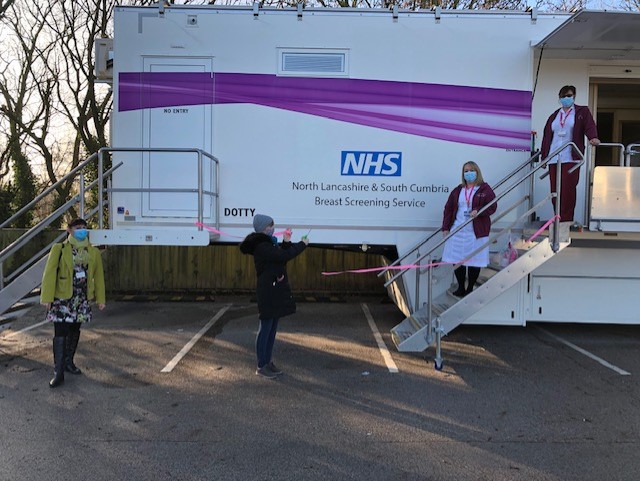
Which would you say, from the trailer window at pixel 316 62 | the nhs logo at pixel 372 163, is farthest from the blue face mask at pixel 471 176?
the trailer window at pixel 316 62

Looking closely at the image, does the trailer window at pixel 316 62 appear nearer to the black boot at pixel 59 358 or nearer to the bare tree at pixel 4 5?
the black boot at pixel 59 358

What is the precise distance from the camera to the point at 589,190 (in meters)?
5.52

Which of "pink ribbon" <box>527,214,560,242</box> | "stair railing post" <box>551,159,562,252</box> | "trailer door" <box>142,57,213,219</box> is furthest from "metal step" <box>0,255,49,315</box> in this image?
"stair railing post" <box>551,159,562,252</box>

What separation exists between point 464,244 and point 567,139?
1592 mm

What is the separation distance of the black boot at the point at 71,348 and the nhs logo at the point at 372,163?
3421 mm

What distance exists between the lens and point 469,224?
549 cm

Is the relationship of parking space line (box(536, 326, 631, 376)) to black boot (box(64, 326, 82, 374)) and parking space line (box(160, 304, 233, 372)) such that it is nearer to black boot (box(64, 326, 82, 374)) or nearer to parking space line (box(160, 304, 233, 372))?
parking space line (box(160, 304, 233, 372))

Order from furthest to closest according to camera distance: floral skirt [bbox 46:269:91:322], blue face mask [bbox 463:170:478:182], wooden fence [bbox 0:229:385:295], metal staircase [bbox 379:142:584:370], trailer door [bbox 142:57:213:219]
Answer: wooden fence [bbox 0:229:385:295] → trailer door [bbox 142:57:213:219] → blue face mask [bbox 463:170:478:182] → metal staircase [bbox 379:142:584:370] → floral skirt [bbox 46:269:91:322]

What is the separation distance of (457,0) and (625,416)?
12283 millimetres

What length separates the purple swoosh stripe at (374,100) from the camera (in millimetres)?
6039

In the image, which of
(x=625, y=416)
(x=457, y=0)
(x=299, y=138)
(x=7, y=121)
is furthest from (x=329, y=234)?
(x=7, y=121)

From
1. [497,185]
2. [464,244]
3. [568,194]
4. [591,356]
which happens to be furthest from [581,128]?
[591,356]

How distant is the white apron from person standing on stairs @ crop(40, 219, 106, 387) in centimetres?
377

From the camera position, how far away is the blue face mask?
5457mm
